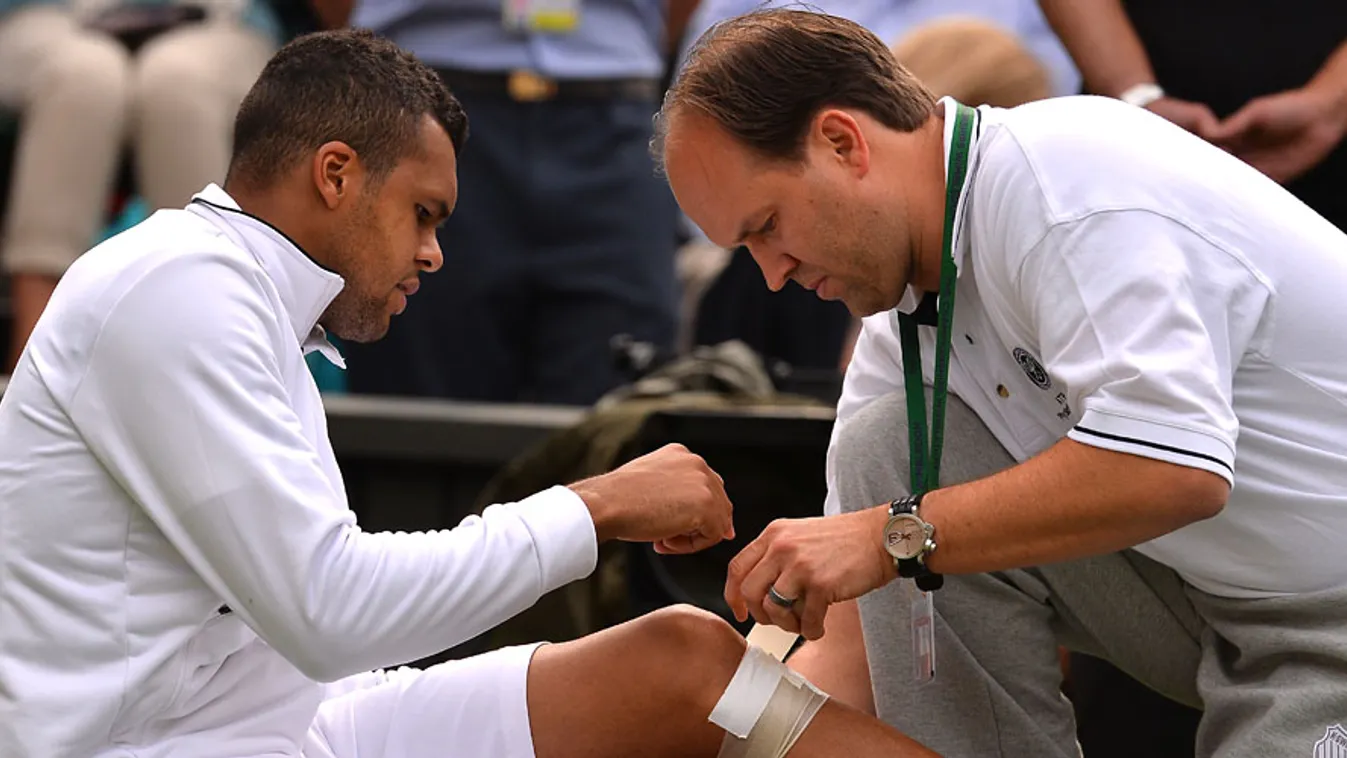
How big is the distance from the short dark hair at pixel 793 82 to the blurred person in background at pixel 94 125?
Answer: 2.17 m

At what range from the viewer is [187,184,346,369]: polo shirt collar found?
1.89m

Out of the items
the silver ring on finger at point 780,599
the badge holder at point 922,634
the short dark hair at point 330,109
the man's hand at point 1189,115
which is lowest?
the badge holder at point 922,634

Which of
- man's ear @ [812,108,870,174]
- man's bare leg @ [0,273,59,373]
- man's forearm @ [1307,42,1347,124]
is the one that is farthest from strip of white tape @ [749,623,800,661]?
man's bare leg @ [0,273,59,373]

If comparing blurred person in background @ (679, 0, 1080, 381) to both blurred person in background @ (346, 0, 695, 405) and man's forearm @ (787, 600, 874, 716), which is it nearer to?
blurred person in background @ (346, 0, 695, 405)

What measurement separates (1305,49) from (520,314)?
1.54 meters

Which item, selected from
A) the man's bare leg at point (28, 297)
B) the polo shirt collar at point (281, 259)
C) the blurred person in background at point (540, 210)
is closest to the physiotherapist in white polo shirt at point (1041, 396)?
the polo shirt collar at point (281, 259)

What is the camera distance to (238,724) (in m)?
1.89

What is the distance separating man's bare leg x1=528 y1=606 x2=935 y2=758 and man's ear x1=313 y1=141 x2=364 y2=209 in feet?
1.91

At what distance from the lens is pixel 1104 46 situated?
2.79 m

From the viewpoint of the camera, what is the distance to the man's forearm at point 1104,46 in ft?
9.08

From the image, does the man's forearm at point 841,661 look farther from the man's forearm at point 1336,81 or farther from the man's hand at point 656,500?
the man's forearm at point 1336,81

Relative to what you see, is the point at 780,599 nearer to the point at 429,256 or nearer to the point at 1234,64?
the point at 429,256

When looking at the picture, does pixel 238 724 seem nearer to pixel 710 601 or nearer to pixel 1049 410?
pixel 1049 410

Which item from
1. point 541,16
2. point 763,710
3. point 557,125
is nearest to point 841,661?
point 763,710
